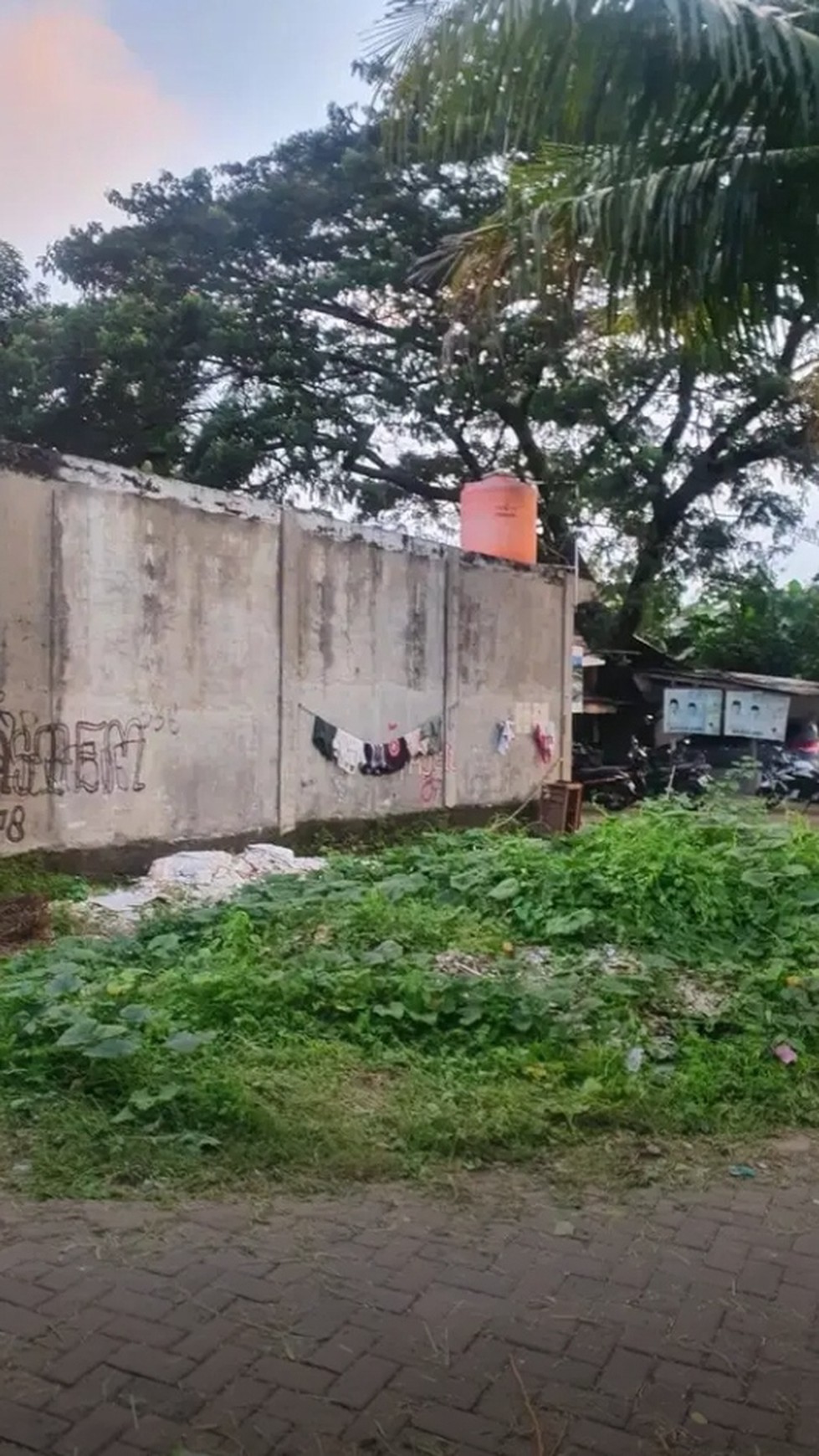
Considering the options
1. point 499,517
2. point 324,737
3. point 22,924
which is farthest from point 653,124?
point 499,517

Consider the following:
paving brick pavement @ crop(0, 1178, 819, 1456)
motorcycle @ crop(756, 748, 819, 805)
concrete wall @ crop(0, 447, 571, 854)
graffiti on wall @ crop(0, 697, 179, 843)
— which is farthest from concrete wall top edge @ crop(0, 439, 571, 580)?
motorcycle @ crop(756, 748, 819, 805)

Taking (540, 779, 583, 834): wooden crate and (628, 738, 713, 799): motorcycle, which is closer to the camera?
(540, 779, 583, 834): wooden crate

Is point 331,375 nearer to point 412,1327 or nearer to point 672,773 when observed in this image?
point 672,773

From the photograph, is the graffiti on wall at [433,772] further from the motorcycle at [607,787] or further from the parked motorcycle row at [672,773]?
the motorcycle at [607,787]

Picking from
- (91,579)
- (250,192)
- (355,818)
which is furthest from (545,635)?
(250,192)

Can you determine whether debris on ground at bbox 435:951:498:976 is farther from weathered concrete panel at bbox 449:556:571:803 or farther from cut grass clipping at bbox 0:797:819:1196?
weathered concrete panel at bbox 449:556:571:803

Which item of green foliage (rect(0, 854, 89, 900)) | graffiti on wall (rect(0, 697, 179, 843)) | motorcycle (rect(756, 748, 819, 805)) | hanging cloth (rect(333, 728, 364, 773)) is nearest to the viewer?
green foliage (rect(0, 854, 89, 900))

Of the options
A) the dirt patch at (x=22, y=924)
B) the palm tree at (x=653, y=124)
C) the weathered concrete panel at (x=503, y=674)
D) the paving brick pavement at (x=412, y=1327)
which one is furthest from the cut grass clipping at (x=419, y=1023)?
the weathered concrete panel at (x=503, y=674)

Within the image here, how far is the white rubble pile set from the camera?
25.1 ft

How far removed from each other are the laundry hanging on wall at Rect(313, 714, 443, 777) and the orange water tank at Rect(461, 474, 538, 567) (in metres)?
2.40

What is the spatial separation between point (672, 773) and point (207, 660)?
10.4 m

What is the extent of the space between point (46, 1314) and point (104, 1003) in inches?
79.2

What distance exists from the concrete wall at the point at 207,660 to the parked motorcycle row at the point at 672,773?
4507 mm

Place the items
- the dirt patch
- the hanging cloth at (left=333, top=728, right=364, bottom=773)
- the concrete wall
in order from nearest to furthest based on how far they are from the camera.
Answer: the dirt patch
the concrete wall
the hanging cloth at (left=333, top=728, right=364, bottom=773)
